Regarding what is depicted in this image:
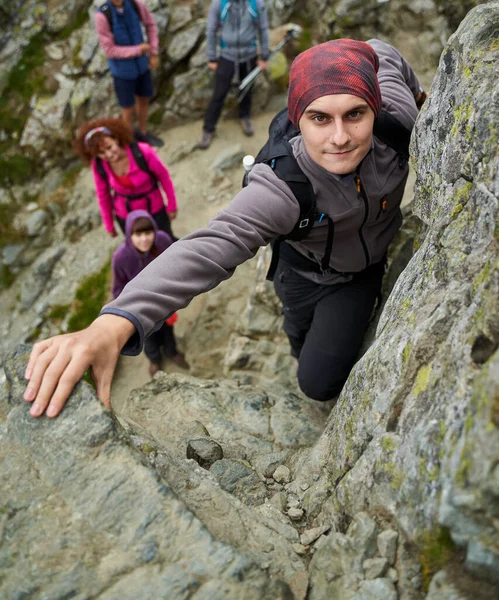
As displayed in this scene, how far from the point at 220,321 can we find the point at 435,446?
749 cm

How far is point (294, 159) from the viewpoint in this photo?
4.29m

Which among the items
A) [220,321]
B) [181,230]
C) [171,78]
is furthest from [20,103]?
[220,321]

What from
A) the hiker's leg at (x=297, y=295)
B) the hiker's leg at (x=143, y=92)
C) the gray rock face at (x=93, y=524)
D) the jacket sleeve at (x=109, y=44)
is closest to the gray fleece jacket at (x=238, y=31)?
the hiker's leg at (x=143, y=92)

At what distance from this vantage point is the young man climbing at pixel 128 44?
1049 centimetres

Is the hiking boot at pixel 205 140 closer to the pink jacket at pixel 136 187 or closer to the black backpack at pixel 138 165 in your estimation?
the pink jacket at pixel 136 187

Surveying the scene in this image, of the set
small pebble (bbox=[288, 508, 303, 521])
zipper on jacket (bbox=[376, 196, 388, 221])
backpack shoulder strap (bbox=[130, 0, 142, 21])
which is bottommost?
small pebble (bbox=[288, 508, 303, 521])

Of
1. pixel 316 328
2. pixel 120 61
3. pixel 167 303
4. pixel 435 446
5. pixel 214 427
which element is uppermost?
pixel 120 61

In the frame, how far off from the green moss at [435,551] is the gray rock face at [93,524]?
817mm

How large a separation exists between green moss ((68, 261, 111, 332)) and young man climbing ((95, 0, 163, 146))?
3.40m

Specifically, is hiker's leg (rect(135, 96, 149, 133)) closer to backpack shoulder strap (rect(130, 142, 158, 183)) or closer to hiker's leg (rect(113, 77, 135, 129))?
hiker's leg (rect(113, 77, 135, 129))

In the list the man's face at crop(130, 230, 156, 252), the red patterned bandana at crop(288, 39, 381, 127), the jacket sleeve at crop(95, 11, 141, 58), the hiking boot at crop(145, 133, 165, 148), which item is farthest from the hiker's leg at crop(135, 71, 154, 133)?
the red patterned bandana at crop(288, 39, 381, 127)

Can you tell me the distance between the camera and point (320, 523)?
142 inches

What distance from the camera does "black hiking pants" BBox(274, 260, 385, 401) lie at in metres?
5.73

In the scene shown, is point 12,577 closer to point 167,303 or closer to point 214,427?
point 167,303
